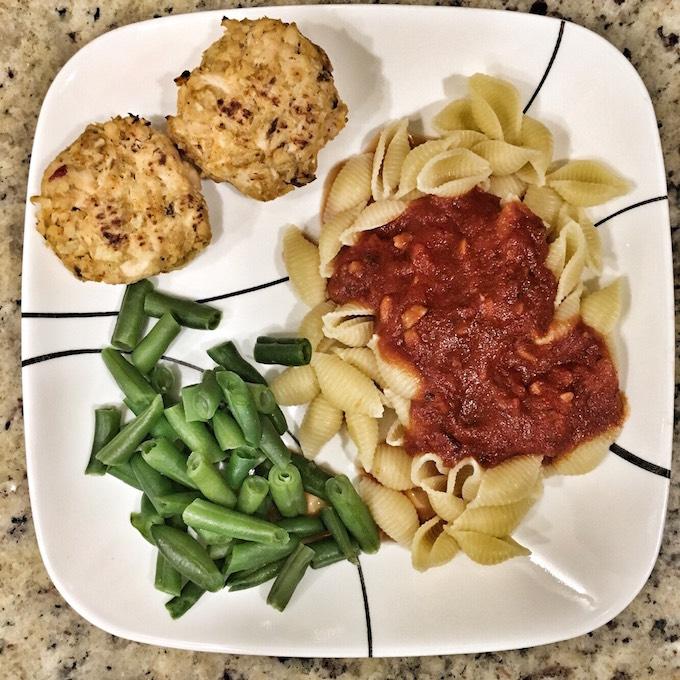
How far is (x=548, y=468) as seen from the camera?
2574 millimetres

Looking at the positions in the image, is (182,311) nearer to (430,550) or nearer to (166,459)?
(166,459)

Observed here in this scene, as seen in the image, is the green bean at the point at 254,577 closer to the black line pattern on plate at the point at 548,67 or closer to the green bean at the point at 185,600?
the green bean at the point at 185,600

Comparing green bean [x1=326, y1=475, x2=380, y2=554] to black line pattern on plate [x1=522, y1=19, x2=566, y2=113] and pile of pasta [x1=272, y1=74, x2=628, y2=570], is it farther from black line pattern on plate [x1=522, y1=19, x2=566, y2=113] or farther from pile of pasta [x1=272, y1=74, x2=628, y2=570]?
black line pattern on plate [x1=522, y1=19, x2=566, y2=113]

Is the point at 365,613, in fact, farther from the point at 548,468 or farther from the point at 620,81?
the point at 620,81

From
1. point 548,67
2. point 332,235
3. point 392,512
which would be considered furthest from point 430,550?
point 548,67

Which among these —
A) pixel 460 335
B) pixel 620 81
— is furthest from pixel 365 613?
pixel 620 81

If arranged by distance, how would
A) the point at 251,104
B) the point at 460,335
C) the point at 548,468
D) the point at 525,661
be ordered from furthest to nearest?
the point at 525,661
the point at 548,468
the point at 460,335
the point at 251,104

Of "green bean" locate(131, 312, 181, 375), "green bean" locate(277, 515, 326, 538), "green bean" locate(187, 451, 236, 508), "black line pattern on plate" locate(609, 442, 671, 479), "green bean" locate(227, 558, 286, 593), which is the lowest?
"green bean" locate(227, 558, 286, 593)

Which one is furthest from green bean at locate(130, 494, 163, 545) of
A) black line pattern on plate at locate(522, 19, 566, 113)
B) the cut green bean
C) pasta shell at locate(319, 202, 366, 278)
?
black line pattern on plate at locate(522, 19, 566, 113)

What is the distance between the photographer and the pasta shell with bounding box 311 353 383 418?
8.27 feet

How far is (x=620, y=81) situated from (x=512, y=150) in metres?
0.48

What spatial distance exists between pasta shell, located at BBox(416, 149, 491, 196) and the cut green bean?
44.0 inches

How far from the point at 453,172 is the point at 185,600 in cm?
185

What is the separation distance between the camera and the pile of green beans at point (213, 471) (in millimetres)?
2459
